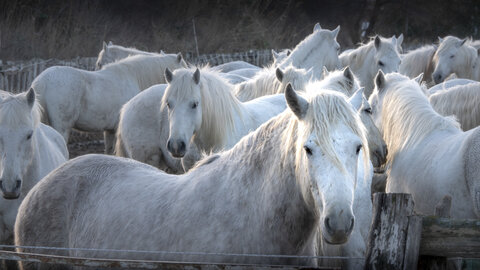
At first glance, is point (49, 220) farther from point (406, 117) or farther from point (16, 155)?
point (406, 117)

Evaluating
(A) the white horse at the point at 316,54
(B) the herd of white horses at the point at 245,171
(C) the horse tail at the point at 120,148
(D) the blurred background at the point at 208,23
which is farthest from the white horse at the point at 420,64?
(D) the blurred background at the point at 208,23

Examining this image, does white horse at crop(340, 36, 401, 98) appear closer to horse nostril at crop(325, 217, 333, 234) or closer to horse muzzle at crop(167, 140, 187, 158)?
horse muzzle at crop(167, 140, 187, 158)

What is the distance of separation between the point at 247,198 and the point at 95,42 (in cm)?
1980

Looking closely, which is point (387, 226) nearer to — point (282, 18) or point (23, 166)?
point (23, 166)

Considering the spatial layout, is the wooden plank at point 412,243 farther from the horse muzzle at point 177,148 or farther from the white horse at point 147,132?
the white horse at point 147,132

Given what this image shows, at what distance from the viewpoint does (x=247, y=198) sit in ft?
10.4

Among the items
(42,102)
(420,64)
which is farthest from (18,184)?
(420,64)

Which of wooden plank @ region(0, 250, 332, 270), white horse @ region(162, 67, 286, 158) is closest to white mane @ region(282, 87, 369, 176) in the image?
wooden plank @ region(0, 250, 332, 270)

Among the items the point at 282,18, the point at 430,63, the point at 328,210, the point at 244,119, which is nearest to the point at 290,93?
the point at 328,210

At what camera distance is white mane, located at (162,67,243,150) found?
6.44 m

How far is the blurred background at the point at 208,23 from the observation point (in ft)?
70.4

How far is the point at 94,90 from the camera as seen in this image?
1135 cm

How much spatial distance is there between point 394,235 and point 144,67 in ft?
29.0

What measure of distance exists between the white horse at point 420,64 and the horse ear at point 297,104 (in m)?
9.68
